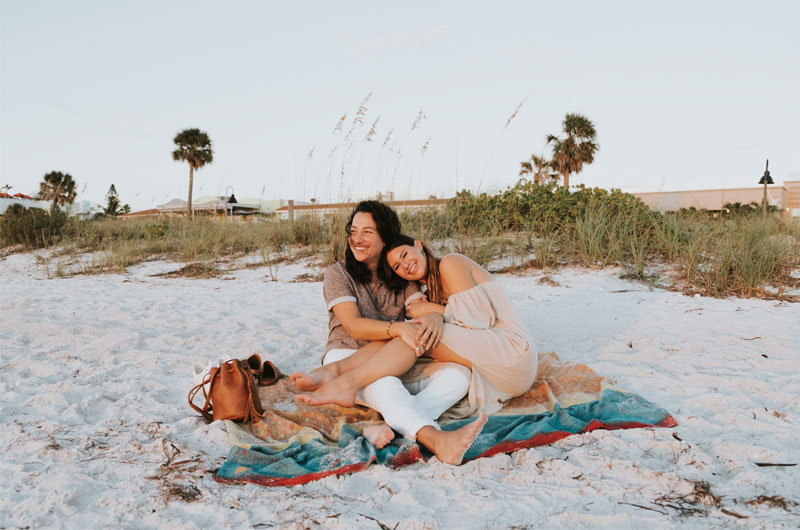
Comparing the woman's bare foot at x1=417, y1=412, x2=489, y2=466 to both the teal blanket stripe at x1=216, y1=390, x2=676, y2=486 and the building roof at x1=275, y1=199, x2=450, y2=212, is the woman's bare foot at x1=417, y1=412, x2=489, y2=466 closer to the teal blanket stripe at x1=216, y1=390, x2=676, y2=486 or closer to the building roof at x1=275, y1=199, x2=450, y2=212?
the teal blanket stripe at x1=216, y1=390, x2=676, y2=486

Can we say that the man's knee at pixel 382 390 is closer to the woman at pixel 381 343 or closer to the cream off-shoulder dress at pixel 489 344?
the woman at pixel 381 343

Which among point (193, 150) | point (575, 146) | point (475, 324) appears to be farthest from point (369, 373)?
point (193, 150)

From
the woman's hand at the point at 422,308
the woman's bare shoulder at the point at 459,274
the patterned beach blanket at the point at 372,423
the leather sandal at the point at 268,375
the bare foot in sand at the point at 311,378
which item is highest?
the woman's bare shoulder at the point at 459,274

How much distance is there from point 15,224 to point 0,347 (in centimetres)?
765

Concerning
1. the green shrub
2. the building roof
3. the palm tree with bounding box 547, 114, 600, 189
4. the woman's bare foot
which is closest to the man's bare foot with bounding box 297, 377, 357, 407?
the woman's bare foot

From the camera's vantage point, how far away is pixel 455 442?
203 centimetres

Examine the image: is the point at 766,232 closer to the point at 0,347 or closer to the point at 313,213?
the point at 313,213

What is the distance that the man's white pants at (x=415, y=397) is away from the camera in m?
2.29

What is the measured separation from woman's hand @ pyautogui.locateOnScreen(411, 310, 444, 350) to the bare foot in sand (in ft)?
1.72

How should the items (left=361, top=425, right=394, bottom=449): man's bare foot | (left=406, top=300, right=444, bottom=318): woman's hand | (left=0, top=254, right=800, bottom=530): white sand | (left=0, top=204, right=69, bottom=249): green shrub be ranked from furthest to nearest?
(left=0, top=204, right=69, bottom=249): green shrub < (left=406, top=300, right=444, bottom=318): woman's hand < (left=361, top=425, right=394, bottom=449): man's bare foot < (left=0, top=254, right=800, bottom=530): white sand

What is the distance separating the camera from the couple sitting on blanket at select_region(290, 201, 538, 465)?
2.51 metres

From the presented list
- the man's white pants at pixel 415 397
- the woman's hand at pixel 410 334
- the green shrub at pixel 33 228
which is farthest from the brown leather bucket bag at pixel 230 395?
the green shrub at pixel 33 228

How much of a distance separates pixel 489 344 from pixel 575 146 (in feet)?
58.2

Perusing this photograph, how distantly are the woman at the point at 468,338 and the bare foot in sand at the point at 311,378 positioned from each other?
0.07 metres
